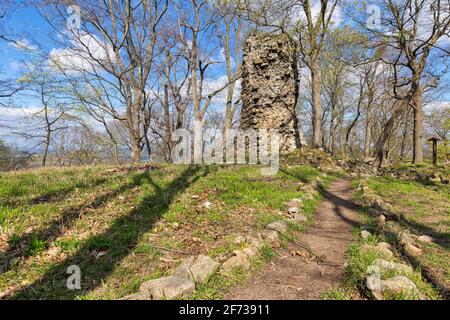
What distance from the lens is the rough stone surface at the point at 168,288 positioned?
2.57 m

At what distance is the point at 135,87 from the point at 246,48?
344 inches

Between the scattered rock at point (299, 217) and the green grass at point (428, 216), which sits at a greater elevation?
the scattered rock at point (299, 217)

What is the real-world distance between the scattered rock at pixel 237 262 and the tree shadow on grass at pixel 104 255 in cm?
149

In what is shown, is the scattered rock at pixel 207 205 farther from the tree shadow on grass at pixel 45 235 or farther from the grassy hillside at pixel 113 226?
the tree shadow on grass at pixel 45 235

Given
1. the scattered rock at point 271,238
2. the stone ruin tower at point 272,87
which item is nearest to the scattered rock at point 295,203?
the scattered rock at point 271,238

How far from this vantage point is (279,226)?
4738 mm

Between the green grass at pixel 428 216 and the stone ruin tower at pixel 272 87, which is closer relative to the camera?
the green grass at pixel 428 216

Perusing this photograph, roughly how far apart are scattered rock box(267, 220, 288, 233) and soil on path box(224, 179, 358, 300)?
33 centimetres

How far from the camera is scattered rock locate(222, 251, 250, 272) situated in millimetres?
3221

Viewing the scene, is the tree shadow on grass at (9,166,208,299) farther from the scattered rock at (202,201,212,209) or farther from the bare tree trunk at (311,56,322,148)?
the bare tree trunk at (311,56,322,148)

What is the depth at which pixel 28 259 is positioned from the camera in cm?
328

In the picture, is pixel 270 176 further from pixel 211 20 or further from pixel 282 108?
pixel 211 20

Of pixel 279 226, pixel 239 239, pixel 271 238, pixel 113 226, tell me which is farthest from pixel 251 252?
pixel 113 226
